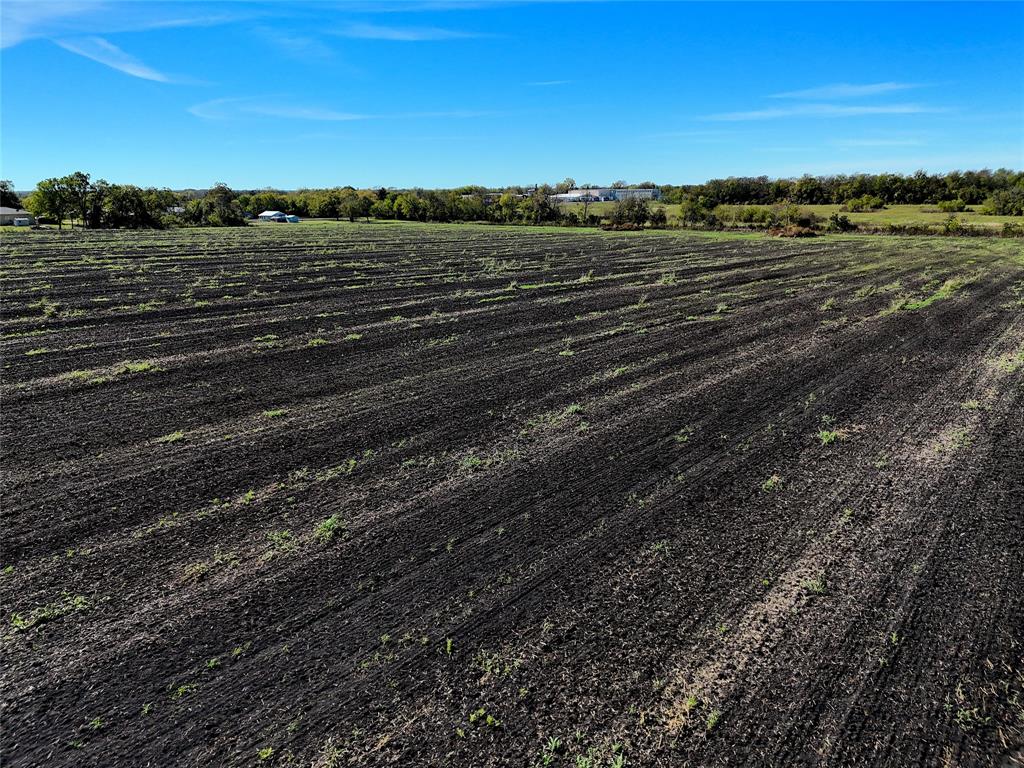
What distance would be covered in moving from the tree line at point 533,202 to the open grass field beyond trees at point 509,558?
64.5 metres

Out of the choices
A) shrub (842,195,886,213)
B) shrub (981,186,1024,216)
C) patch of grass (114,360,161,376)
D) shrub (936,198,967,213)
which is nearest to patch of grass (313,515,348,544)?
patch of grass (114,360,161,376)

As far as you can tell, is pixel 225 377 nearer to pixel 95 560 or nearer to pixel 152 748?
pixel 95 560

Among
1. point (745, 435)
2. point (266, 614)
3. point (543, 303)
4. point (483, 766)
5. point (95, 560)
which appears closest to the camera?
point (483, 766)

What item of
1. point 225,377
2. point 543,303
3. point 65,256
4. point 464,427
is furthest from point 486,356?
point 65,256

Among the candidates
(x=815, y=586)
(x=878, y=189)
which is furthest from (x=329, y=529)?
(x=878, y=189)

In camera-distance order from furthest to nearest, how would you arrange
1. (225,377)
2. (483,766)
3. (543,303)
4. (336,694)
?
(543,303)
(225,377)
(336,694)
(483,766)

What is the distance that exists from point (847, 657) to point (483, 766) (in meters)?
2.40

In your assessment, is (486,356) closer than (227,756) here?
No

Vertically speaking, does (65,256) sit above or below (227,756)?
above

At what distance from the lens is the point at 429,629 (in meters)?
3.59

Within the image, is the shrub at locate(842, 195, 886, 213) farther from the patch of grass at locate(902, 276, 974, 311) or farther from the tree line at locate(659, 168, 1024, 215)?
the patch of grass at locate(902, 276, 974, 311)

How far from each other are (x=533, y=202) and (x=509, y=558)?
89.3 meters

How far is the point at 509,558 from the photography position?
14.1 feet

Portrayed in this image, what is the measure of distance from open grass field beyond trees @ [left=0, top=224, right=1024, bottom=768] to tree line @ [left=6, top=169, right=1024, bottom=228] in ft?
212
